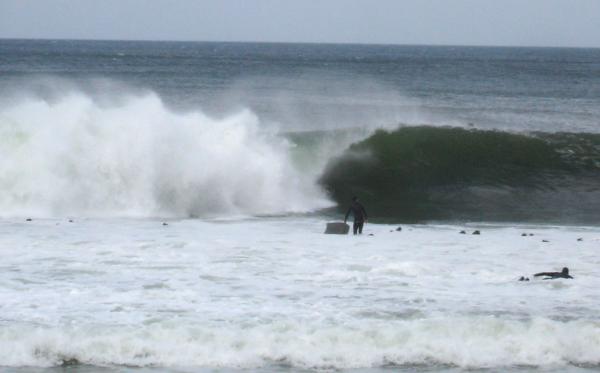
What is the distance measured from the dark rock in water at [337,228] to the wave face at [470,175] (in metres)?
3.54

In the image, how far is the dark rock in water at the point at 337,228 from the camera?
1712 cm

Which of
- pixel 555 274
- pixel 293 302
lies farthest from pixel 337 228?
pixel 293 302

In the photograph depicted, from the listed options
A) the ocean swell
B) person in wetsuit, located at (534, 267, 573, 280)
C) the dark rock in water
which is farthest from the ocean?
the dark rock in water

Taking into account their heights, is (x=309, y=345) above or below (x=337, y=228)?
below

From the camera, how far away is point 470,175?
86.0 feet

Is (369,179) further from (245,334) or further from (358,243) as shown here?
(245,334)

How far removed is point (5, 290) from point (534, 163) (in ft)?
61.9

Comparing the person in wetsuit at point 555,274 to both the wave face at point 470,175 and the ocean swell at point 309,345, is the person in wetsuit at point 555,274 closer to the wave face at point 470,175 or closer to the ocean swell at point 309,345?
the ocean swell at point 309,345

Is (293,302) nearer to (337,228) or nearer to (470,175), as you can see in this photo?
(337,228)

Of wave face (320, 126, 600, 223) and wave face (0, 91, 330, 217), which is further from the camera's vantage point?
wave face (320, 126, 600, 223)

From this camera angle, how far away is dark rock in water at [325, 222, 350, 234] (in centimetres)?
1712

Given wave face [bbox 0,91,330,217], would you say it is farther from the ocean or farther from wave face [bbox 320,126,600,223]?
wave face [bbox 320,126,600,223]

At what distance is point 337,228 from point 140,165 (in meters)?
6.05

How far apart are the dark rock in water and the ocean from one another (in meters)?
0.43
